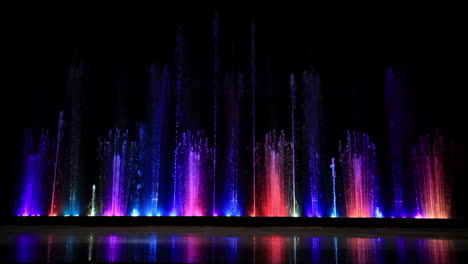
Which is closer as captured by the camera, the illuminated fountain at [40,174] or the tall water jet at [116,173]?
the tall water jet at [116,173]

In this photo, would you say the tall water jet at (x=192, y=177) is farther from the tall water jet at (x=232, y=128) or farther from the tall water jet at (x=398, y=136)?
the tall water jet at (x=398, y=136)

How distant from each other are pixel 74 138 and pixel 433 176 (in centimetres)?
1587

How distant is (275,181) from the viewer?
17.1m

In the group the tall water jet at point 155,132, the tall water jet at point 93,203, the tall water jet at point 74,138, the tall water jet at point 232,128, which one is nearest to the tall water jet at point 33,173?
the tall water jet at point 74,138

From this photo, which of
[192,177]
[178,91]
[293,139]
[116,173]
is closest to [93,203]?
[116,173]

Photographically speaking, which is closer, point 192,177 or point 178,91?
point 192,177

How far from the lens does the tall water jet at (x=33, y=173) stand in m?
17.1

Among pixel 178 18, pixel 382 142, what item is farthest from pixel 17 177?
pixel 382 142

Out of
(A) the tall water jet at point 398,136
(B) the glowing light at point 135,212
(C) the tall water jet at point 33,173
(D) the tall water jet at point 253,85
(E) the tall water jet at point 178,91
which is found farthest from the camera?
(D) the tall water jet at point 253,85

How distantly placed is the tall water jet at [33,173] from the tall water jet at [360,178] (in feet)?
42.9

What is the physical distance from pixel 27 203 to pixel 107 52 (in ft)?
26.3

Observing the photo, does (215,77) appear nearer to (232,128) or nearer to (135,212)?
Answer: (232,128)

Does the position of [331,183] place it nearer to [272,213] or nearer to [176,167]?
[272,213]

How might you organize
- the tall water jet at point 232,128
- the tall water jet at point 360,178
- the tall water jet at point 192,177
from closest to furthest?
the tall water jet at point 192,177 < the tall water jet at point 360,178 < the tall water jet at point 232,128
